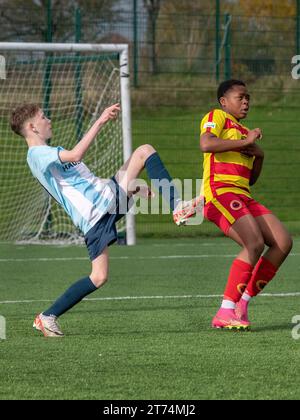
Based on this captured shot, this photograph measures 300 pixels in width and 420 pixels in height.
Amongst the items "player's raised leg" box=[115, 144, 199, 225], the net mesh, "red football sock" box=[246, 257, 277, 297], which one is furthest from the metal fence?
"player's raised leg" box=[115, 144, 199, 225]

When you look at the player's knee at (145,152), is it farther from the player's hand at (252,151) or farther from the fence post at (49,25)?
the fence post at (49,25)

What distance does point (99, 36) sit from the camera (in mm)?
20734

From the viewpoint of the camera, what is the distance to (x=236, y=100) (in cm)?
820

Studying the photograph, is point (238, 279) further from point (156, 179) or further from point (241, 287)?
point (156, 179)

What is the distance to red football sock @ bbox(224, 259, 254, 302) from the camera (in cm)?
800

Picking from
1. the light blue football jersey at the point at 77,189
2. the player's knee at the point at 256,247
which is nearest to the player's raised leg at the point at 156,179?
the light blue football jersey at the point at 77,189

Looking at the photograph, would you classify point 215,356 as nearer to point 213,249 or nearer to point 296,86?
point 213,249

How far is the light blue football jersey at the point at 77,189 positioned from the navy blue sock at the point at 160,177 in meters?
0.32

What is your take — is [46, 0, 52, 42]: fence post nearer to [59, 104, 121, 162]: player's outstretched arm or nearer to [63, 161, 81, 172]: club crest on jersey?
[63, 161, 81, 172]: club crest on jersey

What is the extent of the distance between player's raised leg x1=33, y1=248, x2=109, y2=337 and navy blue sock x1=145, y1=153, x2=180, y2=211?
58cm

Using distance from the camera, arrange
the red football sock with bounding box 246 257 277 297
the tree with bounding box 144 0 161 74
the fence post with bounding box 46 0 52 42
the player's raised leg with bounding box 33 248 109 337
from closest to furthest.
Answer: the player's raised leg with bounding box 33 248 109 337, the red football sock with bounding box 246 257 277 297, the fence post with bounding box 46 0 52 42, the tree with bounding box 144 0 161 74

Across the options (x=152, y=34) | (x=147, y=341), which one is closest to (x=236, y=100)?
(x=147, y=341)

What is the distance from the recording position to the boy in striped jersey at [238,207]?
25.9ft

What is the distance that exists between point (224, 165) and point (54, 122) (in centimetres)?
941
